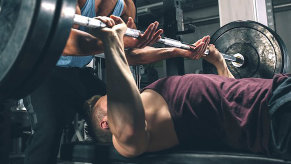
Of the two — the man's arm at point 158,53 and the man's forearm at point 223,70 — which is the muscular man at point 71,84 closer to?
the man's arm at point 158,53

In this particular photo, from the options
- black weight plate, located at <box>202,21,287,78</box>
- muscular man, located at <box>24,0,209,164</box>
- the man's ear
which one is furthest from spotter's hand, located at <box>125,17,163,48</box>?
black weight plate, located at <box>202,21,287,78</box>

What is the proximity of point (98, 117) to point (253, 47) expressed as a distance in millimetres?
1155

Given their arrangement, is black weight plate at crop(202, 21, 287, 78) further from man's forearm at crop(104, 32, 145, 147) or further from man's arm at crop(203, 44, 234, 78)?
man's forearm at crop(104, 32, 145, 147)

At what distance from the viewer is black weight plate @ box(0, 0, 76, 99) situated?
67cm

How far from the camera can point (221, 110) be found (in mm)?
1053

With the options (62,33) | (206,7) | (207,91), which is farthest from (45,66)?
(206,7)

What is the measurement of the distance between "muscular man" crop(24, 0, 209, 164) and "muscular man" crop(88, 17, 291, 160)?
21cm

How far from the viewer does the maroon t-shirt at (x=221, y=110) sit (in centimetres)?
96

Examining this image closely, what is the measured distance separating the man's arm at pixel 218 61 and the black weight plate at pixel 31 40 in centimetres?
Result: 124

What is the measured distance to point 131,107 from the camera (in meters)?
0.98

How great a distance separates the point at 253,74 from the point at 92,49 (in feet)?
3.87

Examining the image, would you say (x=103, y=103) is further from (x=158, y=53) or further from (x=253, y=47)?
(x=253, y=47)

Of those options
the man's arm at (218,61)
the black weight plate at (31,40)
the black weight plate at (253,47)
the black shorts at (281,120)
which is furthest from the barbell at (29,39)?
the black weight plate at (253,47)

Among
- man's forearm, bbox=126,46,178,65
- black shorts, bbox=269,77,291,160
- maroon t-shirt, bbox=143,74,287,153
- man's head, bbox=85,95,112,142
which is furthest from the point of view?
man's forearm, bbox=126,46,178,65
